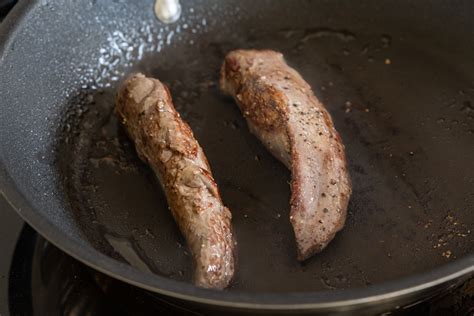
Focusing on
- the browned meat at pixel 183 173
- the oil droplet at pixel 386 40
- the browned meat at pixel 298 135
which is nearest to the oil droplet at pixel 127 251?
the browned meat at pixel 183 173

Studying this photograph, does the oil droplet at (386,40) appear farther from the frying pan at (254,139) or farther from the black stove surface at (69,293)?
the black stove surface at (69,293)

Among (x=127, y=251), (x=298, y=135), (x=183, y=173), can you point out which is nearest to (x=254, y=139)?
(x=298, y=135)

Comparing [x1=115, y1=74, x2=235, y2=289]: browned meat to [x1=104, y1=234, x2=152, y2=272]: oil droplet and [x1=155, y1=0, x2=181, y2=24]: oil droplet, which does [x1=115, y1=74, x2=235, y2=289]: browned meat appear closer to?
[x1=104, y1=234, x2=152, y2=272]: oil droplet

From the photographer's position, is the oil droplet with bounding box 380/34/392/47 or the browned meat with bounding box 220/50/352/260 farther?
the oil droplet with bounding box 380/34/392/47

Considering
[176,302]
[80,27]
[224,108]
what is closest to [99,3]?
[80,27]

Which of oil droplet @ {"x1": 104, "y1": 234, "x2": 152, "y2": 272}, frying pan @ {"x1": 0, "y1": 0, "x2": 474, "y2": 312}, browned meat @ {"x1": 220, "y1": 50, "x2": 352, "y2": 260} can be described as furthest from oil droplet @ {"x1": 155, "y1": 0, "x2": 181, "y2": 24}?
oil droplet @ {"x1": 104, "y1": 234, "x2": 152, "y2": 272}

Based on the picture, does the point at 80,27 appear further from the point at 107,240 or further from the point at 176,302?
the point at 176,302
